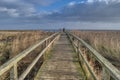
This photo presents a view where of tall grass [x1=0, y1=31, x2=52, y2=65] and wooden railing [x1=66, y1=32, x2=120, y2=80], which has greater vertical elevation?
wooden railing [x1=66, y1=32, x2=120, y2=80]

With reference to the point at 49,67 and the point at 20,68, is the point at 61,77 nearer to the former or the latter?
the point at 49,67

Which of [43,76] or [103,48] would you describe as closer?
[43,76]

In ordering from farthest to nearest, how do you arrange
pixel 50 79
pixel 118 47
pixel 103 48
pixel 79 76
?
pixel 103 48 < pixel 118 47 < pixel 79 76 < pixel 50 79

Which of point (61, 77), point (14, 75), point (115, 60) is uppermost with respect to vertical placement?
point (14, 75)

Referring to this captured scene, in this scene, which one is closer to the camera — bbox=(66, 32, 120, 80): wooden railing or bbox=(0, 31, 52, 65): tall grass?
bbox=(66, 32, 120, 80): wooden railing

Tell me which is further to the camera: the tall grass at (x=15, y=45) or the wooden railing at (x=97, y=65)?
the tall grass at (x=15, y=45)

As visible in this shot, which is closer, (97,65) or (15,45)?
(97,65)

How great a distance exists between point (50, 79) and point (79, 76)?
1.09 meters

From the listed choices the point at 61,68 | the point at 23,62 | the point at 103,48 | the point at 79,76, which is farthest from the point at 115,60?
the point at 79,76

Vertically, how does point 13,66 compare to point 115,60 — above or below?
above

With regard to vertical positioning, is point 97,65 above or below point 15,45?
below

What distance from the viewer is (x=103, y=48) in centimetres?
2369

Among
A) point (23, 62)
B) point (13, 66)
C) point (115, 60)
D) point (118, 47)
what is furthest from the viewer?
point (118, 47)

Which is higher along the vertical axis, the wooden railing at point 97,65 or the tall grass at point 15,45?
the wooden railing at point 97,65
